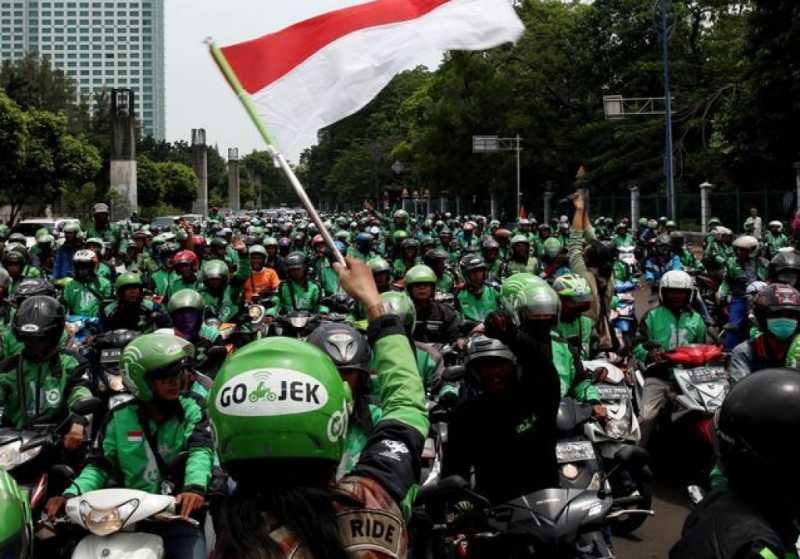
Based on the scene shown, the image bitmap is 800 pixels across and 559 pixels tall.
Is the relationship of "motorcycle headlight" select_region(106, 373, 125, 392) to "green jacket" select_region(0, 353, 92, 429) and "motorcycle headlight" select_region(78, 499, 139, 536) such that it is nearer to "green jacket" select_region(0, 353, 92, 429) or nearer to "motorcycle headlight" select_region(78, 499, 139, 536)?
"green jacket" select_region(0, 353, 92, 429)

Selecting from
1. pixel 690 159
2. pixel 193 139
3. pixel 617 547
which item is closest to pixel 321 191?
pixel 193 139

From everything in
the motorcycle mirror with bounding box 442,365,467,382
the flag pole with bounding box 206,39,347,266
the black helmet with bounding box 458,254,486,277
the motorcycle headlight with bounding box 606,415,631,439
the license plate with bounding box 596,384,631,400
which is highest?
the flag pole with bounding box 206,39,347,266

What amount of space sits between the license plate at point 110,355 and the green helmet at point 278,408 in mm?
5105

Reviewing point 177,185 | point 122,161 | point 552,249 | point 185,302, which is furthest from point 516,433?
point 177,185

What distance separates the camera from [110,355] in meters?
7.14

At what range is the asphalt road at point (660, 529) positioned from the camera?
617 centimetres

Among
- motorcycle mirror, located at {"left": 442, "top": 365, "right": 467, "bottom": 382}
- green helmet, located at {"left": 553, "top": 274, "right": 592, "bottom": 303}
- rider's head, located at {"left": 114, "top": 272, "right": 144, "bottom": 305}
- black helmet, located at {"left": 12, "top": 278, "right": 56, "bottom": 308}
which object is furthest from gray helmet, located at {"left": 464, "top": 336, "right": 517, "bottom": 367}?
black helmet, located at {"left": 12, "top": 278, "right": 56, "bottom": 308}

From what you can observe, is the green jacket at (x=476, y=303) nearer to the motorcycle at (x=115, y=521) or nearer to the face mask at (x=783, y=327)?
the face mask at (x=783, y=327)

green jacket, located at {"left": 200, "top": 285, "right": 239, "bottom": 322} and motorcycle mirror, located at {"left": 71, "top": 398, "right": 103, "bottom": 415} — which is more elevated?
green jacket, located at {"left": 200, "top": 285, "right": 239, "bottom": 322}

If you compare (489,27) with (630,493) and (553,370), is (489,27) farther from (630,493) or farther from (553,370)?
(630,493)

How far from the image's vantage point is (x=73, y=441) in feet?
17.1

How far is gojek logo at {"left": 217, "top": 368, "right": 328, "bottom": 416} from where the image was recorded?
2.13 m

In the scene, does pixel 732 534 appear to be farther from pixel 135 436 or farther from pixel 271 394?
pixel 135 436

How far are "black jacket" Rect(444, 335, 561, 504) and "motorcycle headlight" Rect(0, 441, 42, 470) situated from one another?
2.15 meters
